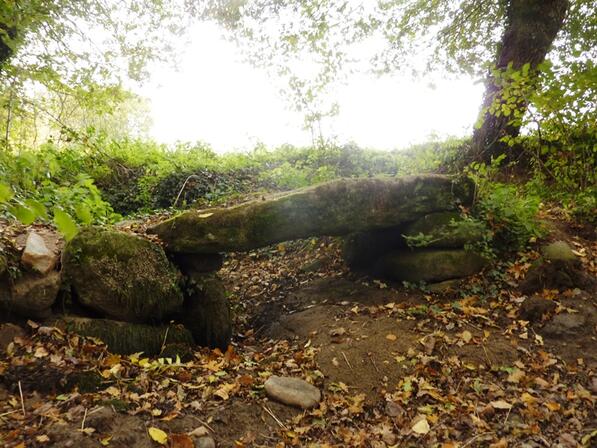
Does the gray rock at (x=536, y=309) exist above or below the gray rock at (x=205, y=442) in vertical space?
below

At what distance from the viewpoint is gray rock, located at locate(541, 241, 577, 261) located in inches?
207

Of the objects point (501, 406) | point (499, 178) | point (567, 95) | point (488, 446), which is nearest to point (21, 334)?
point (488, 446)

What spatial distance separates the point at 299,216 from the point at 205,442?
3081 mm

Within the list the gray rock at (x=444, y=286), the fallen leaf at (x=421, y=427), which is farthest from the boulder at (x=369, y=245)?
the fallen leaf at (x=421, y=427)

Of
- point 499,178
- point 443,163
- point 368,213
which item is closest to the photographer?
point 368,213

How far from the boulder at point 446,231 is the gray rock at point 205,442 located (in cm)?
400

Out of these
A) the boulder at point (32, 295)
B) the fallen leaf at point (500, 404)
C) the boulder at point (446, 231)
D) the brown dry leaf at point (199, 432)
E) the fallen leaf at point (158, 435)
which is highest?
the boulder at point (32, 295)

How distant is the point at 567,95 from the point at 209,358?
4.94 meters

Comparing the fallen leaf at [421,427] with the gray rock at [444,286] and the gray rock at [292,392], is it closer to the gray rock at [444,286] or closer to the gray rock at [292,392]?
the gray rock at [292,392]

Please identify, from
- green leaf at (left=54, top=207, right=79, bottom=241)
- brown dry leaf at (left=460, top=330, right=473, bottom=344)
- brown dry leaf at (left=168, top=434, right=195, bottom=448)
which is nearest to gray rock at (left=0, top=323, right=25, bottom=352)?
brown dry leaf at (left=168, top=434, right=195, bottom=448)

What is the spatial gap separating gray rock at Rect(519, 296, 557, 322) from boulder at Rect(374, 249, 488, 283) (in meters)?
1.02

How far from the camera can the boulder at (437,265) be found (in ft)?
19.1

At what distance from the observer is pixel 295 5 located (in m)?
10.2

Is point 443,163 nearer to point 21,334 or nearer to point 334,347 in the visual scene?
point 334,347
